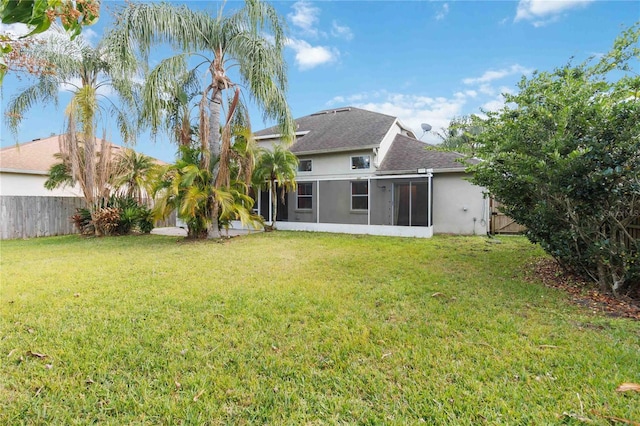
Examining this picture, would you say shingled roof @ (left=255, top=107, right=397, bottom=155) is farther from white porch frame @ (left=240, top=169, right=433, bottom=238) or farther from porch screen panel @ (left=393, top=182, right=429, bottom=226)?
porch screen panel @ (left=393, top=182, right=429, bottom=226)

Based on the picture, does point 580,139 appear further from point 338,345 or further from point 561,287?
point 338,345

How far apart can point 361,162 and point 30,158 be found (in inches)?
649

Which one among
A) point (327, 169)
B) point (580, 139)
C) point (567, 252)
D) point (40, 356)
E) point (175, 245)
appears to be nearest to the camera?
point (40, 356)

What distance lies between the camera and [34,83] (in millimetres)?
10578

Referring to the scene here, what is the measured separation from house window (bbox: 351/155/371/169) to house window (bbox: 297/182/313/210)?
88.5 inches

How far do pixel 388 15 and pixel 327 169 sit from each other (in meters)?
6.85

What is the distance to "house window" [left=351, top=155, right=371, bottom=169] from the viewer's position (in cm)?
1376

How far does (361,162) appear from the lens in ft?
45.6

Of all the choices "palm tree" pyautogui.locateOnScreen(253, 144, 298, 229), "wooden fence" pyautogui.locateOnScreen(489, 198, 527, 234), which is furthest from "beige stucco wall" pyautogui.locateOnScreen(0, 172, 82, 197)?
"wooden fence" pyautogui.locateOnScreen(489, 198, 527, 234)

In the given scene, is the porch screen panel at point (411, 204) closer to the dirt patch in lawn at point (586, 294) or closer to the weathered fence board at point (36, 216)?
the dirt patch in lawn at point (586, 294)

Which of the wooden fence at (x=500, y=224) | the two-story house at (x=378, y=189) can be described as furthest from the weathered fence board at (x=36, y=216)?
the wooden fence at (x=500, y=224)

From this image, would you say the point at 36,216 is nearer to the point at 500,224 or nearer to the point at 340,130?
the point at 340,130

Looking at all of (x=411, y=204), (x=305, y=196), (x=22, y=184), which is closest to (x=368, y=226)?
(x=411, y=204)

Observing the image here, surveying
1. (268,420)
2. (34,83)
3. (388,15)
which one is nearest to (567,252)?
(268,420)
